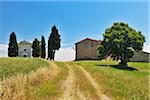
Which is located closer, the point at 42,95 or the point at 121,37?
the point at 42,95

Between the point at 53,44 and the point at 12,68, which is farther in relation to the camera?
the point at 53,44

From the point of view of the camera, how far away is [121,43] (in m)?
67.0

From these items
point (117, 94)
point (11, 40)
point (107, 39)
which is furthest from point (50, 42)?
point (117, 94)

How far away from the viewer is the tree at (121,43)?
2650 inches

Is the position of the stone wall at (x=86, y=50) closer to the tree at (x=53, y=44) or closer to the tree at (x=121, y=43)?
the tree at (x=53, y=44)

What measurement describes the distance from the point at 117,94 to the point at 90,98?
2.89 metres

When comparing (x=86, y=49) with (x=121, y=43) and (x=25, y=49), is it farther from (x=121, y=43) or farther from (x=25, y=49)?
(x=121, y=43)

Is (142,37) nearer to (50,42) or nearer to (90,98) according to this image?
(50,42)

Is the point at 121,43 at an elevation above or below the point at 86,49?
below

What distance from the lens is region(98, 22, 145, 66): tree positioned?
67312 mm

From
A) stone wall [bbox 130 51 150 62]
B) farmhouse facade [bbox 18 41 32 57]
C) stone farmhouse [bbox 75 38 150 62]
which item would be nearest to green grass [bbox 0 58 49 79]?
stone wall [bbox 130 51 150 62]

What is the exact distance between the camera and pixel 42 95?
2148 cm

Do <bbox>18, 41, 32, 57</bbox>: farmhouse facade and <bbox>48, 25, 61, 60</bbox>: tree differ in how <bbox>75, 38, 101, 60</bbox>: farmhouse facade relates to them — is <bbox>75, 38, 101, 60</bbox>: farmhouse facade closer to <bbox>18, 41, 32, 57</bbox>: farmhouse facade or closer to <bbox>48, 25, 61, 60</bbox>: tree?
<bbox>48, 25, 61, 60</bbox>: tree

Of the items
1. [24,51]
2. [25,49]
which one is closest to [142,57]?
[24,51]
